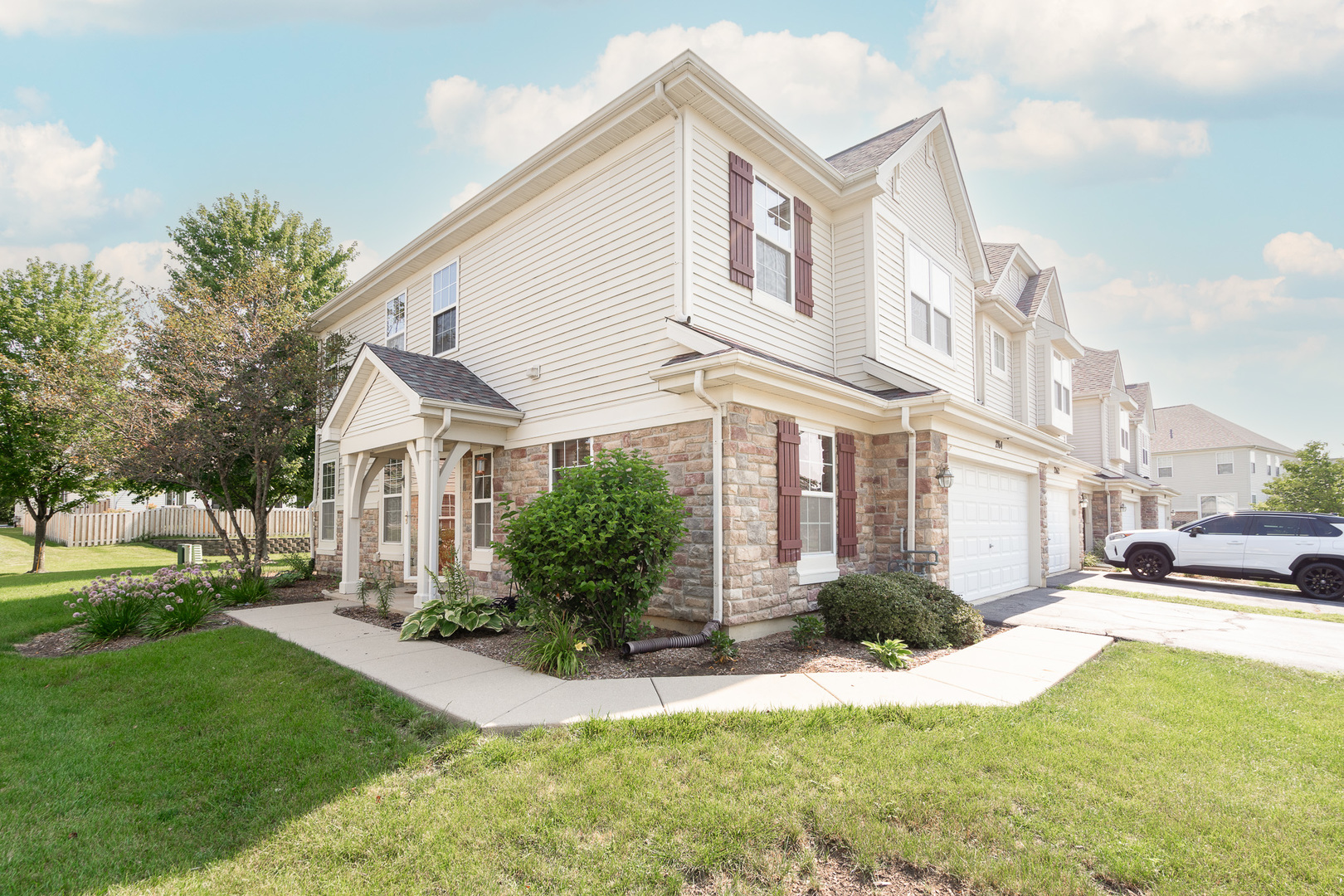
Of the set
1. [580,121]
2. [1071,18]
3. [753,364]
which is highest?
[1071,18]

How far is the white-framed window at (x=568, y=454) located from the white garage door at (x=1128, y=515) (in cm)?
1894

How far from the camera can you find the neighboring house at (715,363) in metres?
7.00

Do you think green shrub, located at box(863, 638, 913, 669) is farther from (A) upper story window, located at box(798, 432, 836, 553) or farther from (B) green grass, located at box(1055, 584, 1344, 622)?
(B) green grass, located at box(1055, 584, 1344, 622)

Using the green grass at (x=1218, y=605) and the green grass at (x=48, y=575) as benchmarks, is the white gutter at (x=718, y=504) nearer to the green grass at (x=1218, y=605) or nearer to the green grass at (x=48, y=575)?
the green grass at (x=48, y=575)

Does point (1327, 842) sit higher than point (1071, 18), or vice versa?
point (1071, 18)

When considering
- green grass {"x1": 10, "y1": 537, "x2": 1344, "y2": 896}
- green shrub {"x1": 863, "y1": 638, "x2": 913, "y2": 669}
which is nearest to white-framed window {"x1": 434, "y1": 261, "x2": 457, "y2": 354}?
green grass {"x1": 10, "y1": 537, "x2": 1344, "y2": 896}

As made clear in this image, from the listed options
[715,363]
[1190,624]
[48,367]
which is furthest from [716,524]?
[48,367]

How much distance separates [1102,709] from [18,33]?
14.8 m

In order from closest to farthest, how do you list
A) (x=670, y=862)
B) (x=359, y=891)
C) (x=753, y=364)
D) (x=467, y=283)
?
(x=359, y=891) → (x=670, y=862) → (x=753, y=364) → (x=467, y=283)

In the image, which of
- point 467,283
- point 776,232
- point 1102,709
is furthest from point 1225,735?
point 467,283

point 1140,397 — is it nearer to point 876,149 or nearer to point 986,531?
point 986,531

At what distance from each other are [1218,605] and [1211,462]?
35.1 m

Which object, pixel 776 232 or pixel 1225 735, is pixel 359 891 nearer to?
pixel 1225 735

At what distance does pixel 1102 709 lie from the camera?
4.57 metres
